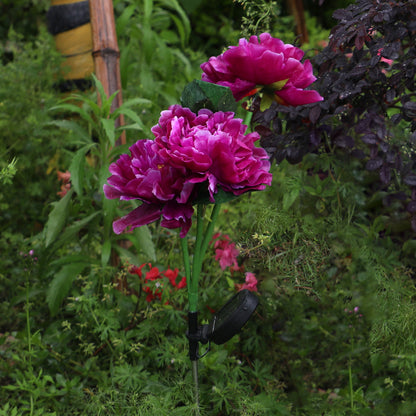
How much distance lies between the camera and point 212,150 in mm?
940

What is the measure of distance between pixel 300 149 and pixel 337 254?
1.37 feet

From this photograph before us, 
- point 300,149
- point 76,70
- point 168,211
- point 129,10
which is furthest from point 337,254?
point 76,70

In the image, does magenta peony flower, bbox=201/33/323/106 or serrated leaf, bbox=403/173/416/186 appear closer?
magenta peony flower, bbox=201/33/323/106

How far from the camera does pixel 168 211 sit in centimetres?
97

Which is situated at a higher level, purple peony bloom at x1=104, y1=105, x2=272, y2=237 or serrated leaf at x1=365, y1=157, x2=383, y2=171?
purple peony bloom at x1=104, y1=105, x2=272, y2=237

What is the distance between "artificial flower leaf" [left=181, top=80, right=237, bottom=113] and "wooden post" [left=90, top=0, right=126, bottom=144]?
53.2 inches

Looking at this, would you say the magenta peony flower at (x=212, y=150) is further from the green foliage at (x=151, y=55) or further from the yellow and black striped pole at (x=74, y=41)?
the yellow and black striped pole at (x=74, y=41)

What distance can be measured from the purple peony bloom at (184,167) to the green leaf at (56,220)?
3.09 feet

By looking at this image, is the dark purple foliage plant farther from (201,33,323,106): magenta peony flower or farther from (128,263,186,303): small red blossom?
(128,263,186,303): small red blossom

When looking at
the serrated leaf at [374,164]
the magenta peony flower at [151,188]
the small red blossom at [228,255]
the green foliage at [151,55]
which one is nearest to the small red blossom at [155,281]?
the small red blossom at [228,255]

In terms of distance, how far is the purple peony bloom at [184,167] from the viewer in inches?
36.9

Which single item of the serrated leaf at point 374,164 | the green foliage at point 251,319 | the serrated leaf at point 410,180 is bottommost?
the green foliage at point 251,319

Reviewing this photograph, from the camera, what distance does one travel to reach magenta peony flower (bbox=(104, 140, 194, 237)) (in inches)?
37.7

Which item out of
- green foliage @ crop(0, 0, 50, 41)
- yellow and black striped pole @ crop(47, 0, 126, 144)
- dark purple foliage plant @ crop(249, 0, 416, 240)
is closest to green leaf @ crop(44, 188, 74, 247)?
dark purple foliage plant @ crop(249, 0, 416, 240)
